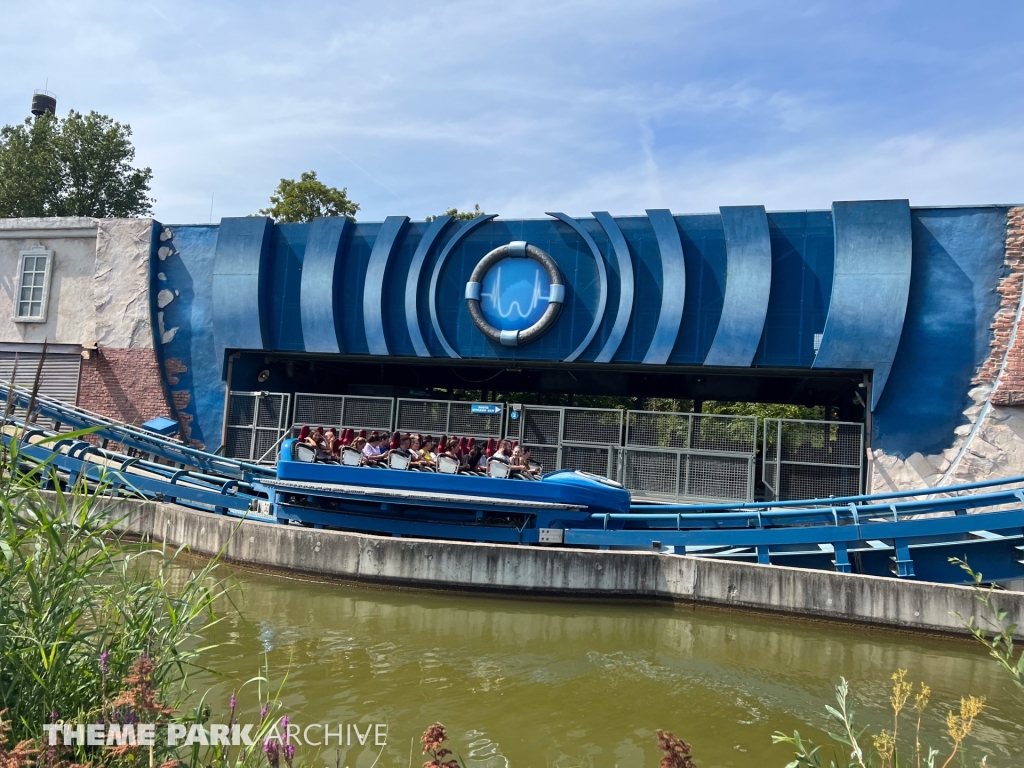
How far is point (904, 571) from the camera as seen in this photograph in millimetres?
10969

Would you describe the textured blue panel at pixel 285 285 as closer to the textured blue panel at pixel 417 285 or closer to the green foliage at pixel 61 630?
the textured blue panel at pixel 417 285

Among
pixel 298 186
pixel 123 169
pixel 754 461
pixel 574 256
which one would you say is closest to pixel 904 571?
pixel 754 461

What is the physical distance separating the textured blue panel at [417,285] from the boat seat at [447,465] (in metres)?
6.67

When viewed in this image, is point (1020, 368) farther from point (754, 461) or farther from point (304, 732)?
point (304, 732)

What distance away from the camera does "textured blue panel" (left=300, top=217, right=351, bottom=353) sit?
20109 millimetres

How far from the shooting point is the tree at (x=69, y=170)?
33.8 meters

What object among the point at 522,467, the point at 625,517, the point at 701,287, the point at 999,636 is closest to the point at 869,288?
the point at 701,287

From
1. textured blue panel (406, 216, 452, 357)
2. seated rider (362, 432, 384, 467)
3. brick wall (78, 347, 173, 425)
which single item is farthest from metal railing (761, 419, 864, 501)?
brick wall (78, 347, 173, 425)

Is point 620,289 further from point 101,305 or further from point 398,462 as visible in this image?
point 101,305

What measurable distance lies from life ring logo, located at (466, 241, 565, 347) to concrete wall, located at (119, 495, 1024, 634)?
321 inches

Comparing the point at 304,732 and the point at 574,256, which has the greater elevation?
the point at 574,256

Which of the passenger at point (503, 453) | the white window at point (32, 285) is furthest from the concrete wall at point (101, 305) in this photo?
the passenger at point (503, 453)

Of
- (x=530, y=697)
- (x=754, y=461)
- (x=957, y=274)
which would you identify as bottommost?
(x=530, y=697)

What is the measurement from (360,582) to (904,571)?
26.7 feet
